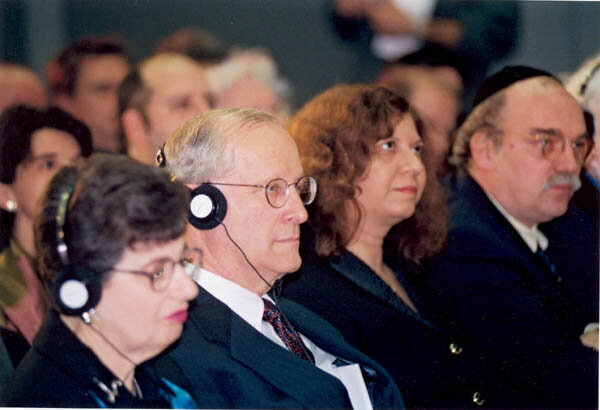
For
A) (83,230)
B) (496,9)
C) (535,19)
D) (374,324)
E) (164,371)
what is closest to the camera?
(83,230)

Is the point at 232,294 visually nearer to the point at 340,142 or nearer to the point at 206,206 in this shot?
the point at 206,206

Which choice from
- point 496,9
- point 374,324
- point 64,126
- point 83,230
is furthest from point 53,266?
point 496,9

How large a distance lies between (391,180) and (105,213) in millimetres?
1123

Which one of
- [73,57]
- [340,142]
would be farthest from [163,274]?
[73,57]

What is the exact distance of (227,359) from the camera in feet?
6.31

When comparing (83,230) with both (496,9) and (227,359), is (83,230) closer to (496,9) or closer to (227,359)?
(227,359)

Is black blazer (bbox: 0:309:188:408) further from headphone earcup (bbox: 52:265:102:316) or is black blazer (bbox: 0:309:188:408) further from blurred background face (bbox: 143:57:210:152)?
blurred background face (bbox: 143:57:210:152)

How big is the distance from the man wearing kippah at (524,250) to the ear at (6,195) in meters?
1.33

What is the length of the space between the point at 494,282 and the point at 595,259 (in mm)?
332

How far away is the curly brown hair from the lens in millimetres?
2459

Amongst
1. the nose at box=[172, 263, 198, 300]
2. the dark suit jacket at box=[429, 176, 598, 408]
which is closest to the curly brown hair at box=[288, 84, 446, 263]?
the dark suit jacket at box=[429, 176, 598, 408]

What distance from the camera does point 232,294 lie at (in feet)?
6.70

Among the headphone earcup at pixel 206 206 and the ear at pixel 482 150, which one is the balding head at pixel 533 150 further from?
the headphone earcup at pixel 206 206

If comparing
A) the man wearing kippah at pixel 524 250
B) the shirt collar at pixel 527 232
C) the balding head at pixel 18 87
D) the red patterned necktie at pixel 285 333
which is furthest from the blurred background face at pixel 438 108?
the balding head at pixel 18 87
